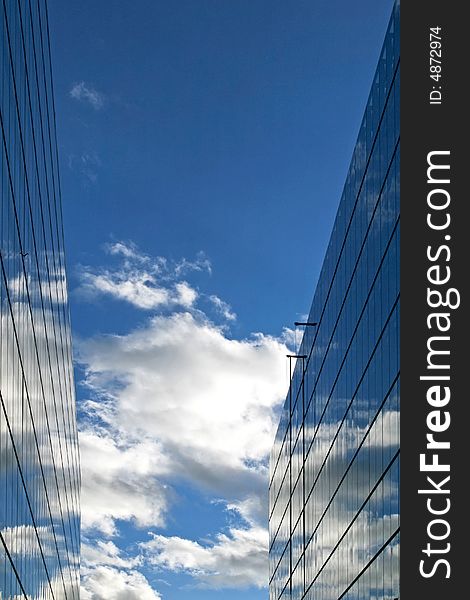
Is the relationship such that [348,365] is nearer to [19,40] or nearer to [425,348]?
[425,348]

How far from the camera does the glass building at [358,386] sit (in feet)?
126

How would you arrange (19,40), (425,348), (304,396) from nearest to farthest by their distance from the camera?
(425,348), (19,40), (304,396)

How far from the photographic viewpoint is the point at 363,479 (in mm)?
44125

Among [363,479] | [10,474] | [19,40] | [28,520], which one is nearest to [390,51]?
[19,40]

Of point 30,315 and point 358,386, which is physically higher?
point 30,315

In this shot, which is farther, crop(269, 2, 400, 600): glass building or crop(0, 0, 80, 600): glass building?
crop(0, 0, 80, 600): glass building

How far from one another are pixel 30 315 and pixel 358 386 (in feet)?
44.3

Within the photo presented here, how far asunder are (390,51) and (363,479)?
15.9 metres

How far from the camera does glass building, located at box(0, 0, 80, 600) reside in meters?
39.4

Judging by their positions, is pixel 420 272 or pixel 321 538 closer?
pixel 420 272

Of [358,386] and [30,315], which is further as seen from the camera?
[30,315]

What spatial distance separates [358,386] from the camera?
46312 mm

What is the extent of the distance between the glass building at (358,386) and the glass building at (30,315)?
Answer: 12.8 meters

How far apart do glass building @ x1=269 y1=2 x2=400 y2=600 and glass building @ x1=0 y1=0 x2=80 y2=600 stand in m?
12.8
